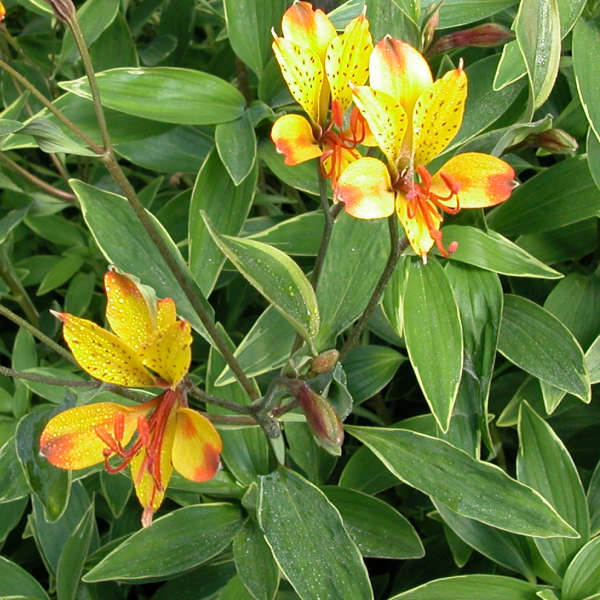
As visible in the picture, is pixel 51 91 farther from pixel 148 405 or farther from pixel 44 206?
pixel 148 405

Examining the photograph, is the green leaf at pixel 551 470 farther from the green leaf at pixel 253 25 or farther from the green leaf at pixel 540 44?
the green leaf at pixel 253 25

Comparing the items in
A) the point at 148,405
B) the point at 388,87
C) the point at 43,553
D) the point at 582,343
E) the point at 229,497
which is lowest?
the point at 43,553

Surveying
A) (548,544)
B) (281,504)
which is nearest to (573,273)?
(548,544)

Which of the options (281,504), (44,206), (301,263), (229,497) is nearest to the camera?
(281,504)

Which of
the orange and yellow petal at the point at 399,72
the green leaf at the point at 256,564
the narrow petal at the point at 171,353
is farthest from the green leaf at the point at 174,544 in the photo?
the orange and yellow petal at the point at 399,72

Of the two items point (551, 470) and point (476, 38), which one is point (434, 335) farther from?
point (476, 38)

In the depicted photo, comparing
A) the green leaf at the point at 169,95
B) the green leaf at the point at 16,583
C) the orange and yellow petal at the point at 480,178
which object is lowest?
the green leaf at the point at 16,583
